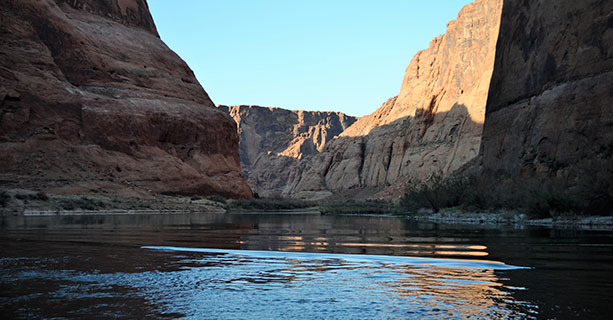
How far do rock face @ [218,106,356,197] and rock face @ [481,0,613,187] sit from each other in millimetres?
115114

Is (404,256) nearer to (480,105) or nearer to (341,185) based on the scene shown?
(480,105)

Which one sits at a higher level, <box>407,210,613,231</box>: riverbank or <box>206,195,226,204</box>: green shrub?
<box>206,195,226,204</box>: green shrub

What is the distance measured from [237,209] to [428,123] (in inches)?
1403

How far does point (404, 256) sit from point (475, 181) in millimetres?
24975

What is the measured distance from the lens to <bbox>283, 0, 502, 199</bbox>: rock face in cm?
6506

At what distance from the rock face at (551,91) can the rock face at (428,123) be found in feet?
82.9

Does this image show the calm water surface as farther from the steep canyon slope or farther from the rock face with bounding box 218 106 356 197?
the rock face with bounding box 218 106 356 197

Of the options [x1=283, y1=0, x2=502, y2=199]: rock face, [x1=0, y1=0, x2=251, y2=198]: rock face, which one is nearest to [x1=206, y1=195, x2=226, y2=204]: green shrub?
[x1=0, y1=0, x2=251, y2=198]: rock face

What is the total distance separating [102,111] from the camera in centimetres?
A: 5406

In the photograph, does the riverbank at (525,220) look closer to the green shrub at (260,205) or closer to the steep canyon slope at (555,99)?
the steep canyon slope at (555,99)

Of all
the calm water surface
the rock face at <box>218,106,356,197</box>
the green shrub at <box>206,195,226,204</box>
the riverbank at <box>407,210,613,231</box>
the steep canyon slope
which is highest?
the rock face at <box>218,106,356,197</box>

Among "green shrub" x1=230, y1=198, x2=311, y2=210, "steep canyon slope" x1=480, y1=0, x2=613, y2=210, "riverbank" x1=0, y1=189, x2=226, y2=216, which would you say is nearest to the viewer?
"steep canyon slope" x1=480, y1=0, x2=613, y2=210

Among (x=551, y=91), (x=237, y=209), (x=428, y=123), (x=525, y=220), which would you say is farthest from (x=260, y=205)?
(x=525, y=220)

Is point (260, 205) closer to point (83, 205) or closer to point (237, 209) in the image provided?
point (237, 209)
